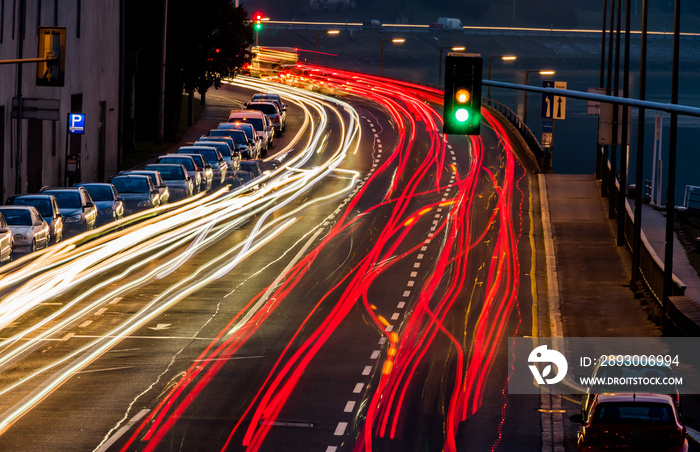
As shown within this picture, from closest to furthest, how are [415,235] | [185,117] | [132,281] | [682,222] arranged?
[132,281] < [415,235] < [682,222] < [185,117]

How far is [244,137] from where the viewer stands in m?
61.7

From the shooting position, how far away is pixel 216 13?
72.7m

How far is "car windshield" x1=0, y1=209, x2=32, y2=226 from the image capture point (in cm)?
3350

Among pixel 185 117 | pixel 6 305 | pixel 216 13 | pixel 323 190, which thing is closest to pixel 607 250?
pixel 323 190

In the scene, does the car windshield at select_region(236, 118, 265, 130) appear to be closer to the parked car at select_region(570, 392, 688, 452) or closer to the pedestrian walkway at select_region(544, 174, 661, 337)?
the pedestrian walkway at select_region(544, 174, 661, 337)

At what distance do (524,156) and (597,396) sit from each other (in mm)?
46588

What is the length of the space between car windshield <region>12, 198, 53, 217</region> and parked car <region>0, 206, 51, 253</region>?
3.97 ft

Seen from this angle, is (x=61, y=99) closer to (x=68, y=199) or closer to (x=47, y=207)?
(x=68, y=199)

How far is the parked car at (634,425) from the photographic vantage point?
52.0 feet

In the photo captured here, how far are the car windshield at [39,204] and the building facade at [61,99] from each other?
3502mm

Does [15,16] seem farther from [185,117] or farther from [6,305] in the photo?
[185,117]

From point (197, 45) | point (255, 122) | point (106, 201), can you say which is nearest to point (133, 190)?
point (106, 201)

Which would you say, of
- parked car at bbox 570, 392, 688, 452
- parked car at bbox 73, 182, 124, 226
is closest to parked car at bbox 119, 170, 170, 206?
parked car at bbox 73, 182, 124, 226

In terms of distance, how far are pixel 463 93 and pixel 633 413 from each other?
5628mm
